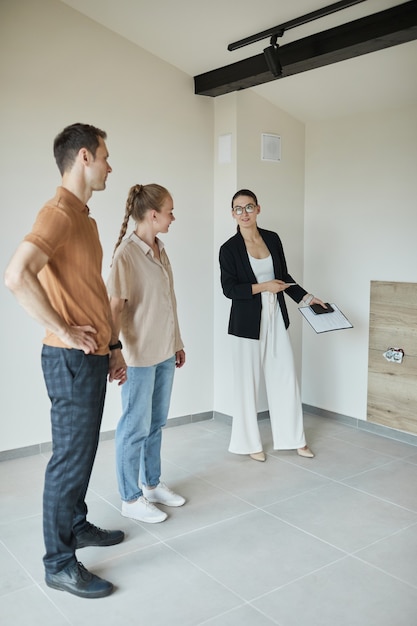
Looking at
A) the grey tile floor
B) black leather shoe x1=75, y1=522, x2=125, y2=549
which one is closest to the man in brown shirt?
the grey tile floor

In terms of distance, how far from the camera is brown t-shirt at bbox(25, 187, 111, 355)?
6.78 feet

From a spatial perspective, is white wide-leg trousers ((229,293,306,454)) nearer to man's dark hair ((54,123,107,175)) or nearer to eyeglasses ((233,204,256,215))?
eyeglasses ((233,204,256,215))

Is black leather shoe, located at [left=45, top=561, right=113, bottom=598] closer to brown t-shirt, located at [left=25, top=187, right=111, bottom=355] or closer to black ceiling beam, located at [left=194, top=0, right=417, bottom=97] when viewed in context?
brown t-shirt, located at [left=25, top=187, right=111, bottom=355]

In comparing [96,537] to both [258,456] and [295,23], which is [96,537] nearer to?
[258,456]

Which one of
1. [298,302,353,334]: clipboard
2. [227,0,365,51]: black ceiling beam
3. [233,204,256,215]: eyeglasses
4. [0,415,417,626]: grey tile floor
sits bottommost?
[0,415,417,626]: grey tile floor

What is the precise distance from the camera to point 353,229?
4293mm

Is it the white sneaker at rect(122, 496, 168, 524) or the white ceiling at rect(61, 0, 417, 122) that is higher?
the white ceiling at rect(61, 0, 417, 122)

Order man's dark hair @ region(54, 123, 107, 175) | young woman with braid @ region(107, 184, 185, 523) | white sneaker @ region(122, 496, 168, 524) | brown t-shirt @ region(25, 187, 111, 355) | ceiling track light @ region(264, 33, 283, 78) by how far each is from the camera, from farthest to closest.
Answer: ceiling track light @ region(264, 33, 283, 78), white sneaker @ region(122, 496, 168, 524), young woman with braid @ region(107, 184, 185, 523), man's dark hair @ region(54, 123, 107, 175), brown t-shirt @ region(25, 187, 111, 355)

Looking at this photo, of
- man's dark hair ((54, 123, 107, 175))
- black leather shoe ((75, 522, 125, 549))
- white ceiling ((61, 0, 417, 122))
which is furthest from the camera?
white ceiling ((61, 0, 417, 122))

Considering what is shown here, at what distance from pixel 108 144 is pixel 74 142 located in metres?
1.84

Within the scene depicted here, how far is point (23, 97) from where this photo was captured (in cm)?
360

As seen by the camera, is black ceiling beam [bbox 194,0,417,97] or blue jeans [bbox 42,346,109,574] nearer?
blue jeans [bbox 42,346,109,574]

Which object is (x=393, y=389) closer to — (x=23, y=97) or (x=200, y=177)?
(x=200, y=177)

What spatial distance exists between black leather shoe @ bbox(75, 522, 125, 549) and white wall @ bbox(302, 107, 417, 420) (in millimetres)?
2232
